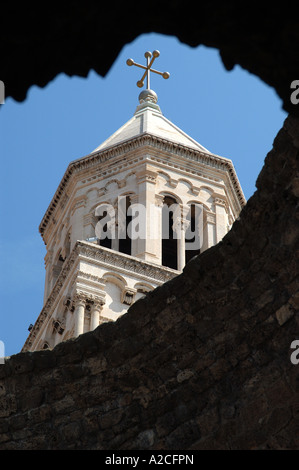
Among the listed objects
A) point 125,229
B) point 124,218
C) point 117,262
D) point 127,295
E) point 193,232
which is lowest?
point 127,295

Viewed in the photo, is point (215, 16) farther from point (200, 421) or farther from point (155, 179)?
point (155, 179)

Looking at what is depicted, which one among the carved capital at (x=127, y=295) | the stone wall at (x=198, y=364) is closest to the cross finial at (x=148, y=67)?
the carved capital at (x=127, y=295)

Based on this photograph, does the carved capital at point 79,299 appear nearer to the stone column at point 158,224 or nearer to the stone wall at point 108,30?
the stone column at point 158,224

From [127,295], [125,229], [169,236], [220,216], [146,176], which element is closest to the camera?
[127,295]

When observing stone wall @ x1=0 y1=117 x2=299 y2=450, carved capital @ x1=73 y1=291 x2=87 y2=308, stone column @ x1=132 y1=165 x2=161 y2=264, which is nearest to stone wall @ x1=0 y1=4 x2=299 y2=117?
stone wall @ x1=0 y1=117 x2=299 y2=450

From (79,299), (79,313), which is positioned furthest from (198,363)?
(79,299)

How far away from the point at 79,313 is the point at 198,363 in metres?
16.7

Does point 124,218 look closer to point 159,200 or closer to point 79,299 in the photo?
point 159,200

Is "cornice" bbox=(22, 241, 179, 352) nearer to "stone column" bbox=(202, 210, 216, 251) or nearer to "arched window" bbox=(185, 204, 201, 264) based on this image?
"stone column" bbox=(202, 210, 216, 251)

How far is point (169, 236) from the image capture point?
28312 millimetres

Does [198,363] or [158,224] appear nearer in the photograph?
[198,363]

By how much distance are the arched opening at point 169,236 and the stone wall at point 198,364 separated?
19.2 metres

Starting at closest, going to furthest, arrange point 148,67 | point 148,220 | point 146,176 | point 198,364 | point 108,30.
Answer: point 108,30, point 198,364, point 148,220, point 146,176, point 148,67

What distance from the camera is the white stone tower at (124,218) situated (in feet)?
85.3
